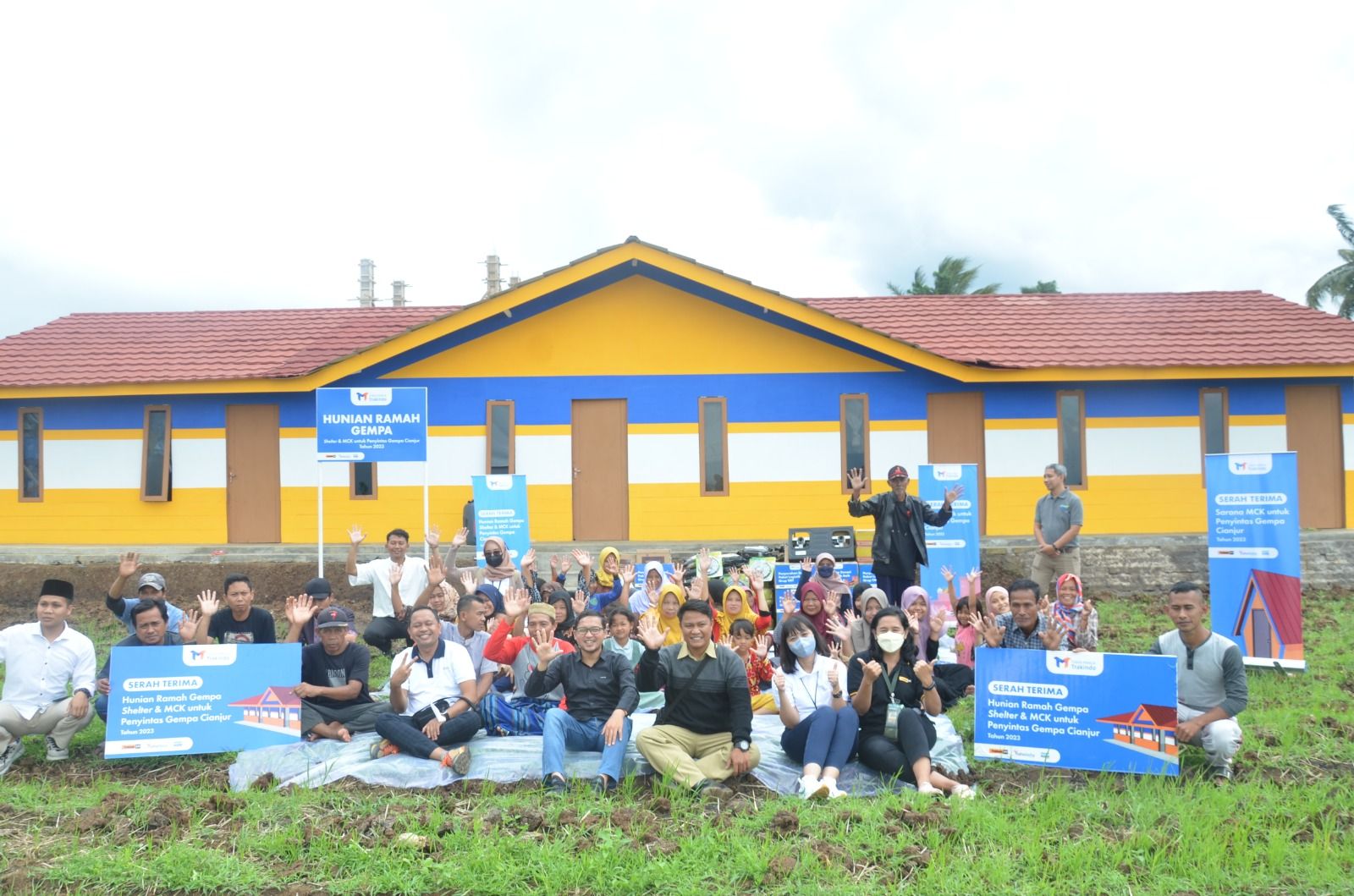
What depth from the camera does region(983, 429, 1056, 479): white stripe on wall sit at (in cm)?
1577

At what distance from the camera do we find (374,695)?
841 cm

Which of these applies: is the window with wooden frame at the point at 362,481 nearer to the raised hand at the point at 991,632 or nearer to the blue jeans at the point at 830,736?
the blue jeans at the point at 830,736

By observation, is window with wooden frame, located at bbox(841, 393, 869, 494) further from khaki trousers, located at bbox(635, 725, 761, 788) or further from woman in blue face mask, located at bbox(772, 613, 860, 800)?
khaki trousers, located at bbox(635, 725, 761, 788)

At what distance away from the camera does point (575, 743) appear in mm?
6922

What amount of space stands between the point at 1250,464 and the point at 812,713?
612 cm

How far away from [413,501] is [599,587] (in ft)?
21.3


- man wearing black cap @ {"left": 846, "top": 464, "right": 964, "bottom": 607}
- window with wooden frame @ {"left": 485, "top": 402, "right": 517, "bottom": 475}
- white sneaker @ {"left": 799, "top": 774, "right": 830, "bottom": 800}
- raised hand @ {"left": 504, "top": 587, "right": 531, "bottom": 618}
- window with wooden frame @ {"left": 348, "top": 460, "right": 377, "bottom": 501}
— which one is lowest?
white sneaker @ {"left": 799, "top": 774, "right": 830, "bottom": 800}

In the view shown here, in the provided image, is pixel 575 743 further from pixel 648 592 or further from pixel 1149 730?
pixel 1149 730

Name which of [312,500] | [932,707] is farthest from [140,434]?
[932,707]

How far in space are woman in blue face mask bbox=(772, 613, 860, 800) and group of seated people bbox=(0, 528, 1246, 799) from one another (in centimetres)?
1

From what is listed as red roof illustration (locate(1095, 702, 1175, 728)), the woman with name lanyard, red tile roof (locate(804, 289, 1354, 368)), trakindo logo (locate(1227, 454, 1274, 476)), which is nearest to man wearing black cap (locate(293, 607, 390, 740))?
the woman with name lanyard

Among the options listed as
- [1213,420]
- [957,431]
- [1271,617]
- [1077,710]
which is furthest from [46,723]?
[1213,420]

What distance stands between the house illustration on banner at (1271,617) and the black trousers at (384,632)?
324 inches

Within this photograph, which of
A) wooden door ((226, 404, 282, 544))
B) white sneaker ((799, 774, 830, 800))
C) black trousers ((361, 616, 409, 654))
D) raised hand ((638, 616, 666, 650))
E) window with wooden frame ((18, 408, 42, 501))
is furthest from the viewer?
window with wooden frame ((18, 408, 42, 501))
